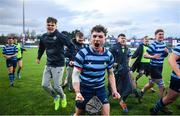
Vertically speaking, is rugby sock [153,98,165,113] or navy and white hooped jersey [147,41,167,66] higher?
navy and white hooped jersey [147,41,167,66]

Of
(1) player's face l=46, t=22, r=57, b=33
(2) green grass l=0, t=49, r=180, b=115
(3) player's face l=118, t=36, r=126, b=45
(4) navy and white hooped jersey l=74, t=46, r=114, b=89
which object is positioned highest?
(1) player's face l=46, t=22, r=57, b=33

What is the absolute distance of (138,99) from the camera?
969 cm

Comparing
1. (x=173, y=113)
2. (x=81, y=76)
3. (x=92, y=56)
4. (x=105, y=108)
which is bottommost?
(x=173, y=113)

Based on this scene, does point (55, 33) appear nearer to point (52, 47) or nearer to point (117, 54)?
point (52, 47)

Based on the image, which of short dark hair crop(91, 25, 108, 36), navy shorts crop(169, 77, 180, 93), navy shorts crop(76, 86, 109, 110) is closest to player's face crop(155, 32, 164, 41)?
navy shorts crop(169, 77, 180, 93)

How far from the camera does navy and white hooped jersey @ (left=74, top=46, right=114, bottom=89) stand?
5.36 metres

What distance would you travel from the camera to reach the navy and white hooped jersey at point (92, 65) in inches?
211

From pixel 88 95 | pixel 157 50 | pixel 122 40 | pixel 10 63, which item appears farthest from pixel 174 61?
pixel 10 63

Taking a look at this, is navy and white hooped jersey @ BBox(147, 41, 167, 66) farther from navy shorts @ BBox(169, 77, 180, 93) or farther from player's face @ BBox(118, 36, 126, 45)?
navy shorts @ BBox(169, 77, 180, 93)

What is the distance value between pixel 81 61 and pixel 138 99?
4799 mm

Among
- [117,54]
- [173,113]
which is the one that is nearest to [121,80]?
[117,54]

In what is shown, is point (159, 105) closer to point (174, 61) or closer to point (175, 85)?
point (175, 85)

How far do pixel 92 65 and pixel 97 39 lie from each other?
46 centimetres

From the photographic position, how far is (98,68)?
5449 millimetres
